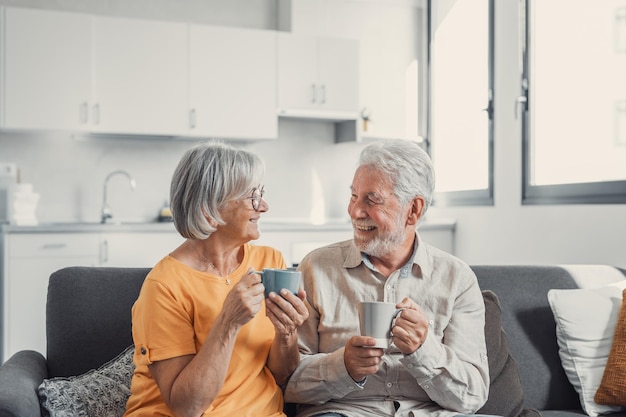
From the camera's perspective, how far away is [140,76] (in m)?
4.61

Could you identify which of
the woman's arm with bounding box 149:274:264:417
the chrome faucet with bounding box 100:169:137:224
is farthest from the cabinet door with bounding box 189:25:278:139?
the woman's arm with bounding box 149:274:264:417

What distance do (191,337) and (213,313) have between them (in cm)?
8

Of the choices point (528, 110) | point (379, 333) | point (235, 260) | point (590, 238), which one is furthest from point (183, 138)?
point (379, 333)

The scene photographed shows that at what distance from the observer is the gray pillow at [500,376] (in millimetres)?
2096

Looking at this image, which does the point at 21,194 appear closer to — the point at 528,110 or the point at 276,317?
the point at 528,110

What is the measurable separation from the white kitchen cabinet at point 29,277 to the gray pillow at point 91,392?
92.1 inches

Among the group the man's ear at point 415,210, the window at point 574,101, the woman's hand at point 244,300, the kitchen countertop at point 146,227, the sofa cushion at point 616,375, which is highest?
the window at point 574,101

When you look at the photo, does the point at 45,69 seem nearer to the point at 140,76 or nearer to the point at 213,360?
the point at 140,76

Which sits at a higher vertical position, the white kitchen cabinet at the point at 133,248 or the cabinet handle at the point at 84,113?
the cabinet handle at the point at 84,113

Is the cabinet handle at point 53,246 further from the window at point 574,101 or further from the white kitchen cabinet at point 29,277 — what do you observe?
the window at point 574,101

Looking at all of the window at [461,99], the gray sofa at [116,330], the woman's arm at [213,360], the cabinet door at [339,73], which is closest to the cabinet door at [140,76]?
the cabinet door at [339,73]

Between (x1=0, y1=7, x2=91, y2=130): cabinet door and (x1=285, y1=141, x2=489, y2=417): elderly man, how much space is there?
9.62 feet

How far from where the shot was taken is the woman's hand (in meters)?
1.60

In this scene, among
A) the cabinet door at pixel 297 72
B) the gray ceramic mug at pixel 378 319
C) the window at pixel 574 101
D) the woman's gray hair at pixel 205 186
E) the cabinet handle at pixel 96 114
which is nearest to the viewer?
the gray ceramic mug at pixel 378 319
